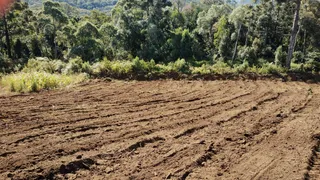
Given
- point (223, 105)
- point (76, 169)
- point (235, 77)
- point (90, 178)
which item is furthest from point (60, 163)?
point (235, 77)

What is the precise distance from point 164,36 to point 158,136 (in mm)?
20643

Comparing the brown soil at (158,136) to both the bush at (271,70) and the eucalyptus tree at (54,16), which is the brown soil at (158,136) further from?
the eucalyptus tree at (54,16)

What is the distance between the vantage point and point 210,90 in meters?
10.4

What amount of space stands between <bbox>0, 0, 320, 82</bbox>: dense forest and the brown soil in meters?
12.1

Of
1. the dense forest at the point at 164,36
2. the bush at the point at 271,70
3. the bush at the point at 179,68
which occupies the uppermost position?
the dense forest at the point at 164,36

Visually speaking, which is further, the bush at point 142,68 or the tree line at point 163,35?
the tree line at point 163,35

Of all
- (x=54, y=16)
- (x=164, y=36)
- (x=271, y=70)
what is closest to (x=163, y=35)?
(x=164, y=36)

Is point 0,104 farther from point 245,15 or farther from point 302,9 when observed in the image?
point 302,9

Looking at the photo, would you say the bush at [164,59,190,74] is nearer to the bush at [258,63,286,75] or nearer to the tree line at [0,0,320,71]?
the bush at [258,63,286,75]

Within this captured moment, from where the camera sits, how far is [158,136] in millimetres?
5797

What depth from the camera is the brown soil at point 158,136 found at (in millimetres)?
4551

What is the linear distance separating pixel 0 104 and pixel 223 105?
620 centimetres

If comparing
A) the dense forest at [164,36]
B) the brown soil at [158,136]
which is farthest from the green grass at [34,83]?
the dense forest at [164,36]

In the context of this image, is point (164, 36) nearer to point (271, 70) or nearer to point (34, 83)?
point (271, 70)
